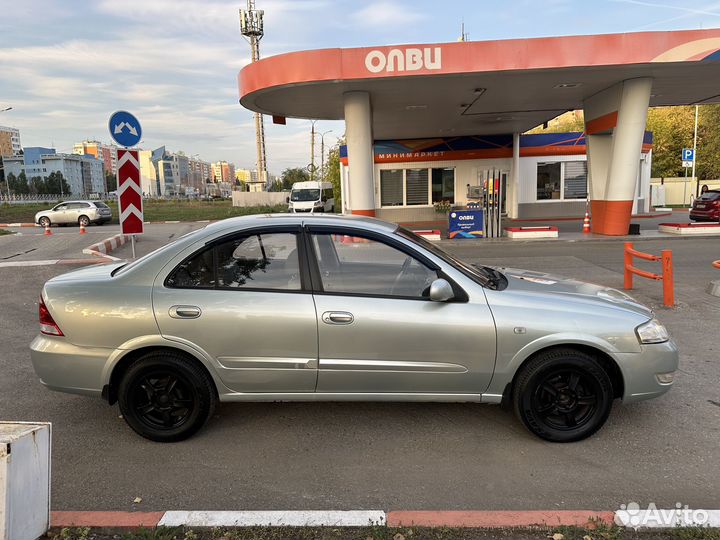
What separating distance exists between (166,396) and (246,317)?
2.79 feet


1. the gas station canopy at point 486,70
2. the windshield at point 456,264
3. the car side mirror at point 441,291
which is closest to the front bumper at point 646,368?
the windshield at point 456,264

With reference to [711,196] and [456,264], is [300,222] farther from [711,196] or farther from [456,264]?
[711,196]

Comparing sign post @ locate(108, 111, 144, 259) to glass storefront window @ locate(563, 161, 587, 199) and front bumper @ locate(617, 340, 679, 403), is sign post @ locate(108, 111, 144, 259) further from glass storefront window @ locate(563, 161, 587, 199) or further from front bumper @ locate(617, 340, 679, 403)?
glass storefront window @ locate(563, 161, 587, 199)

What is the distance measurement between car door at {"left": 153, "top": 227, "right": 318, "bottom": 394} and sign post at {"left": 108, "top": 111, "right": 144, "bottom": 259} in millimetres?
5111

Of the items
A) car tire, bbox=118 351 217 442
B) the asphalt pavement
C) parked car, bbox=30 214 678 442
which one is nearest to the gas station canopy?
the asphalt pavement

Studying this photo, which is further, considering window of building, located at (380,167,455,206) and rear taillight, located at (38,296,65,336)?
window of building, located at (380,167,455,206)

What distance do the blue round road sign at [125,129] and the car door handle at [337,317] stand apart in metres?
6.44

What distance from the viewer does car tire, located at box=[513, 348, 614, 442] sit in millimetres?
3520

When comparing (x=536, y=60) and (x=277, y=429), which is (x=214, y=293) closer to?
(x=277, y=429)

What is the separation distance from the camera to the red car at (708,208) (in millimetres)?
20016

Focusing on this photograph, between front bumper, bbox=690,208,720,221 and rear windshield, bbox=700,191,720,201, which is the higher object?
rear windshield, bbox=700,191,720,201

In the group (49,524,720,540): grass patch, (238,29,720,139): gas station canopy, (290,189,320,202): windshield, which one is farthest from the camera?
(290,189,320,202): windshield

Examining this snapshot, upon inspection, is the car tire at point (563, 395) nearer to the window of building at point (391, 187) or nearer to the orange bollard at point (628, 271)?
the orange bollard at point (628, 271)

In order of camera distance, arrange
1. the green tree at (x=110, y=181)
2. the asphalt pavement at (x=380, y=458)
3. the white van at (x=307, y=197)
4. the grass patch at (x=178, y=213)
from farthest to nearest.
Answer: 1. the green tree at (x=110, y=181)
2. the grass patch at (x=178, y=213)
3. the white van at (x=307, y=197)
4. the asphalt pavement at (x=380, y=458)
